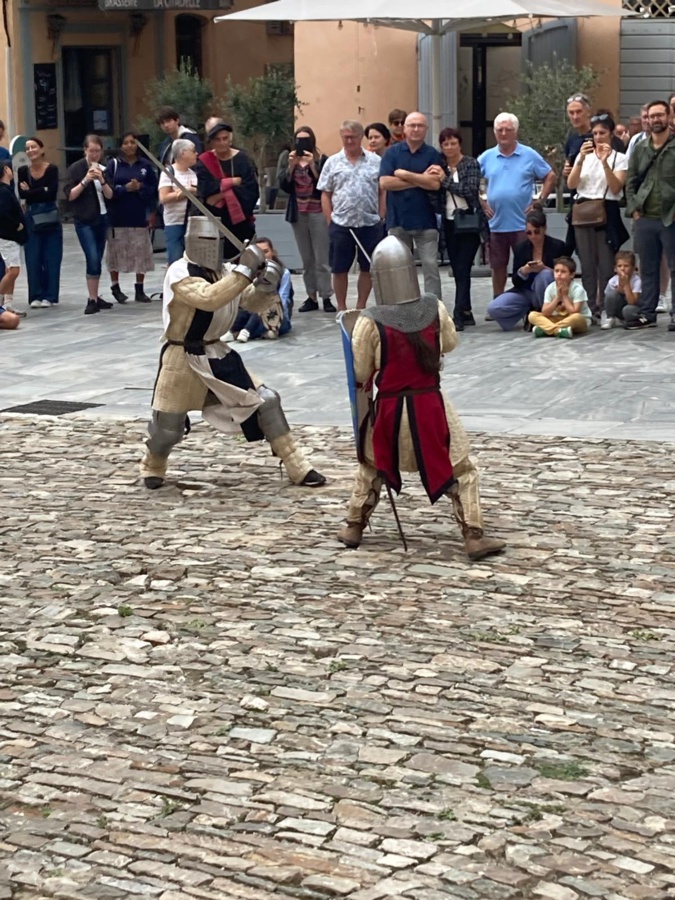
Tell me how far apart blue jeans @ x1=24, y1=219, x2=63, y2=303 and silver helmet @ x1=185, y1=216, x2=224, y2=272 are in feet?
24.8

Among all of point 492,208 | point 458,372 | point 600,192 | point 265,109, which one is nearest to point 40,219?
point 492,208

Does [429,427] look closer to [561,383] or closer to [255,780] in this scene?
[255,780]

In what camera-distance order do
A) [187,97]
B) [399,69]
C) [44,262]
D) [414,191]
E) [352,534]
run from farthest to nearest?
[187,97]
[399,69]
[44,262]
[414,191]
[352,534]

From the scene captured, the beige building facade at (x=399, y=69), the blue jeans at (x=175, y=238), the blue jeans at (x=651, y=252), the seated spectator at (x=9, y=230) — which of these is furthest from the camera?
the beige building facade at (x=399, y=69)

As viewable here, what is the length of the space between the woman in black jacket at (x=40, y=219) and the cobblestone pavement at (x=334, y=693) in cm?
721

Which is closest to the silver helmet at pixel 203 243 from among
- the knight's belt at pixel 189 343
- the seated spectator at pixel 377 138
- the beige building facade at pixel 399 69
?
the knight's belt at pixel 189 343

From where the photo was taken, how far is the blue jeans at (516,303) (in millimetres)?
13875

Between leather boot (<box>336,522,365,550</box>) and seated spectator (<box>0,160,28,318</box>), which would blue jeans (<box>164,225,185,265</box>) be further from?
leather boot (<box>336,522,365,550</box>)

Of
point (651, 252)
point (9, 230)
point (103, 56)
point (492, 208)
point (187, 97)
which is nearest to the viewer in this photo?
point (651, 252)

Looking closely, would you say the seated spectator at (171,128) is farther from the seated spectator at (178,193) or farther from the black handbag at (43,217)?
the black handbag at (43,217)

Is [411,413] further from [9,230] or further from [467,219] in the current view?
[9,230]

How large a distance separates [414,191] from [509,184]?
0.84m

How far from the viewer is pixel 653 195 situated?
43.5 feet

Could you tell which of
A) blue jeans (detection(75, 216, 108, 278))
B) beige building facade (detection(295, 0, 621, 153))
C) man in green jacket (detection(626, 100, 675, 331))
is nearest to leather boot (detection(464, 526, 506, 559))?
man in green jacket (detection(626, 100, 675, 331))
